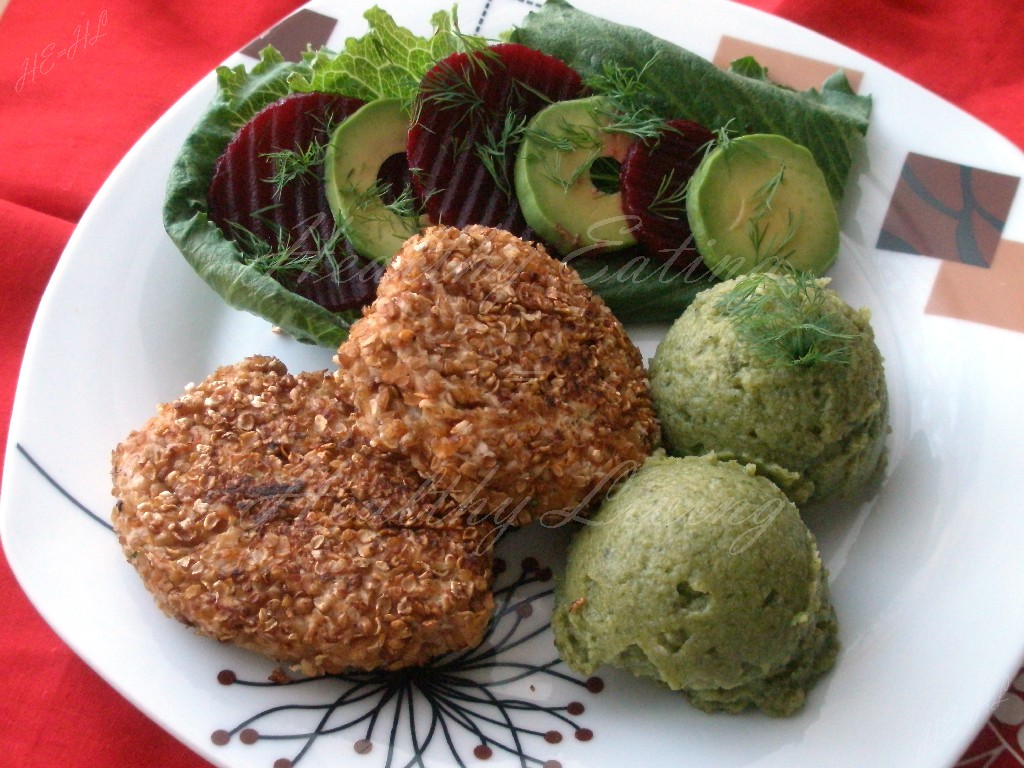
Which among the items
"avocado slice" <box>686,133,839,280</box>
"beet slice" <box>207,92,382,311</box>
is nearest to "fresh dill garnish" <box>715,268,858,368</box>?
"avocado slice" <box>686,133,839,280</box>

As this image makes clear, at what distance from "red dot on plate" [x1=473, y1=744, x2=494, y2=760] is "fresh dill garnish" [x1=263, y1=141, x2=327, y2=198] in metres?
1.81

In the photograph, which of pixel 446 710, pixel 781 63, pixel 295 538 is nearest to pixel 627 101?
pixel 781 63

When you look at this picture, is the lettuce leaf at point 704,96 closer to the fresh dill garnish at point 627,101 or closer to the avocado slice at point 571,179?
the fresh dill garnish at point 627,101

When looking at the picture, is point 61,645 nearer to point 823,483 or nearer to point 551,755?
point 551,755

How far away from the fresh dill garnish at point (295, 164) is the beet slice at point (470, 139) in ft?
1.04

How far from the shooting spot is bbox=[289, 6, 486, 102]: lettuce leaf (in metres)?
3.33

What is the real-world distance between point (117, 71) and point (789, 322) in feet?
10.1

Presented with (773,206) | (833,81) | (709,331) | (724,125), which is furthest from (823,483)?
(833,81)

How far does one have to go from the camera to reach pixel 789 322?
258cm

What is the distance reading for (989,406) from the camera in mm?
2992

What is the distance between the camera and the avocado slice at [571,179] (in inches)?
121

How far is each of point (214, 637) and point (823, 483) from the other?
1710 mm

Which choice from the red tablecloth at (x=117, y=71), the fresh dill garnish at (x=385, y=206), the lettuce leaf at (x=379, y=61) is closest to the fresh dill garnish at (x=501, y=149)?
the fresh dill garnish at (x=385, y=206)

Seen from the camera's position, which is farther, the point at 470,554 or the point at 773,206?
the point at 773,206
